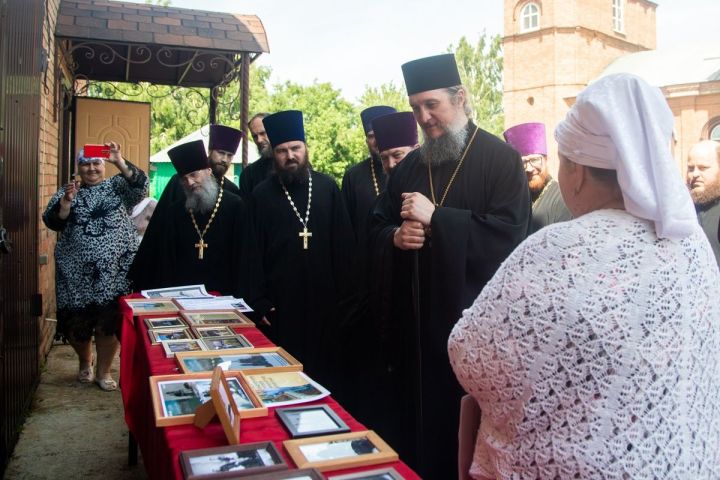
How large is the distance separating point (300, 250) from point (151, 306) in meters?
1.14

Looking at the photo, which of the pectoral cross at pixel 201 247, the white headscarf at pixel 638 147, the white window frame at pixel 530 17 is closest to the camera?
the white headscarf at pixel 638 147

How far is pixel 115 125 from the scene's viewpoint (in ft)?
28.5

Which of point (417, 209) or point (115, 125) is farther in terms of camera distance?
point (115, 125)

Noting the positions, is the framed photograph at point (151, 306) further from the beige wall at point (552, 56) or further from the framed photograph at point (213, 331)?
the beige wall at point (552, 56)

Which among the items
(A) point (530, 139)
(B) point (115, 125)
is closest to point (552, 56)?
(B) point (115, 125)

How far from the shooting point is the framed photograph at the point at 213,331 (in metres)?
3.10

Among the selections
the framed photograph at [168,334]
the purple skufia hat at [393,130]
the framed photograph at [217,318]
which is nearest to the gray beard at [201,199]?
the purple skufia hat at [393,130]

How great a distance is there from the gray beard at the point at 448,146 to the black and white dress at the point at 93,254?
119 inches

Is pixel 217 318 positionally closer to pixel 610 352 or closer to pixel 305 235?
pixel 305 235

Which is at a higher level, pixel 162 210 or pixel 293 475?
pixel 162 210

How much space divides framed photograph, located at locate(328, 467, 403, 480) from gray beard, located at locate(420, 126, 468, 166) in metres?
2.01

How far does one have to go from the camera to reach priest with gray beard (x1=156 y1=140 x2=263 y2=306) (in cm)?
497

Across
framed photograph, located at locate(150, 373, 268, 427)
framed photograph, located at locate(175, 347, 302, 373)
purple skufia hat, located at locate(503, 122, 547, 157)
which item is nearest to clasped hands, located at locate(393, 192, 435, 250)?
framed photograph, located at locate(175, 347, 302, 373)

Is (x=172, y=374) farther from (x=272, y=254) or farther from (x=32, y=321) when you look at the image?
(x=32, y=321)
